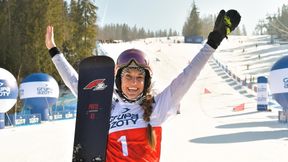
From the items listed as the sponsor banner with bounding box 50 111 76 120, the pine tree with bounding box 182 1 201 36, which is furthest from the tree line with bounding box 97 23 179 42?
the sponsor banner with bounding box 50 111 76 120

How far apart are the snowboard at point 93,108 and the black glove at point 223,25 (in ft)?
2.67

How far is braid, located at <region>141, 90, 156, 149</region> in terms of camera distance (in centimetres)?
312

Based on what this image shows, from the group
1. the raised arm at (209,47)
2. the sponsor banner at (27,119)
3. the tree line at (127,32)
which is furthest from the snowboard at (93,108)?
the tree line at (127,32)

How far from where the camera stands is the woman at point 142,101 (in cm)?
306

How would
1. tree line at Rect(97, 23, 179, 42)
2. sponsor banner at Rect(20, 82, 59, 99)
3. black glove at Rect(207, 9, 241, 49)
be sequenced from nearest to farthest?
black glove at Rect(207, 9, 241, 49)
sponsor banner at Rect(20, 82, 59, 99)
tree line at Rect(97, 23, 179, 42)

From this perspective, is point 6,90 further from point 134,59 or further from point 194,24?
point 194,24

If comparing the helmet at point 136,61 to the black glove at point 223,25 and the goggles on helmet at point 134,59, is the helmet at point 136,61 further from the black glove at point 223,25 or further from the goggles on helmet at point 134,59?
the black glove at point 223,25

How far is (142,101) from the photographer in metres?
3.23

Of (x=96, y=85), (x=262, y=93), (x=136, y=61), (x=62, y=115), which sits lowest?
(x=62, y=115)

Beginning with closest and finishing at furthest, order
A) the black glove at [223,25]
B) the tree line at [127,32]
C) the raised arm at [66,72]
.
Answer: the black glove at [223,25]
the raised arm at [66,72]
the tree line at [127,32]

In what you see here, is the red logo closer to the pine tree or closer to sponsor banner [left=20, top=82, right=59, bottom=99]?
sponsor banner [left=20, top=82, right=59, bottom=99]

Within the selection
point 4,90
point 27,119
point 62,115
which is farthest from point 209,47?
point 62,115

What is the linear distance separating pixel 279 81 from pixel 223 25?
1364cm

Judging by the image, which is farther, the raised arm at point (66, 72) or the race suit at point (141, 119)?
the raised arm at point (66, 72)
